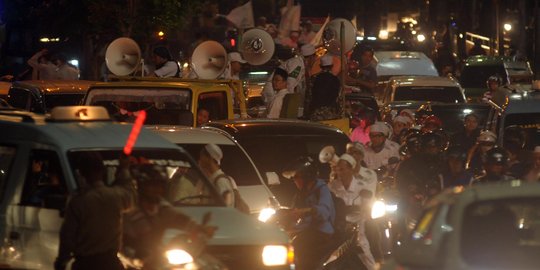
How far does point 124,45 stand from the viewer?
1966 cm

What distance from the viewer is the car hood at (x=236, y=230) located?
9734mm

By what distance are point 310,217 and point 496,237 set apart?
14.8ft

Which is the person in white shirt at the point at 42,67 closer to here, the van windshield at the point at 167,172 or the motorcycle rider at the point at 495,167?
the motorcycle rider at the point at 495,167

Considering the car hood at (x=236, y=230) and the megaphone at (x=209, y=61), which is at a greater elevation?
the megaphone at (x=209, y=61)

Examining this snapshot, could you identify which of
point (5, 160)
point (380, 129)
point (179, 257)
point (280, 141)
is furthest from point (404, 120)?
point (179, 257)

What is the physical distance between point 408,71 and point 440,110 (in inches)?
423

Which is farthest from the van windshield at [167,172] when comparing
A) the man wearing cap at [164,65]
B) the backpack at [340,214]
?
the man wearing cap at [164,65]

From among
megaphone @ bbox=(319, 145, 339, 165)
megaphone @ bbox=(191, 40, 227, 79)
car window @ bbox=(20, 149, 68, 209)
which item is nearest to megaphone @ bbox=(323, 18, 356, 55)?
megaphone @ bbox=(191, 40, 227, 79)

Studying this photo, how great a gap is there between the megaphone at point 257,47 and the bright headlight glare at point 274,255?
1282 cm

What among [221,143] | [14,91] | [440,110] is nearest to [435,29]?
[440,110]

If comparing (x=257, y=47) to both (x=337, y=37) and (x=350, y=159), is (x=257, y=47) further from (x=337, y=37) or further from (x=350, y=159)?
(x=350, y=159)

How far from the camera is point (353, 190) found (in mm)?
13383

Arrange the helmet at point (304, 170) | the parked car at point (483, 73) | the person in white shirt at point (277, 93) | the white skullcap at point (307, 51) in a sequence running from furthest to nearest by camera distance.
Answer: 1. the parked car at point (483, 73)
2. the white skullcap at point (307, 51)
3. the person in white shirt at point (277, 93)
4. the helmet at point (304, 170)

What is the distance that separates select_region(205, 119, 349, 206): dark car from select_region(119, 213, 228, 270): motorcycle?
501 centimetres
